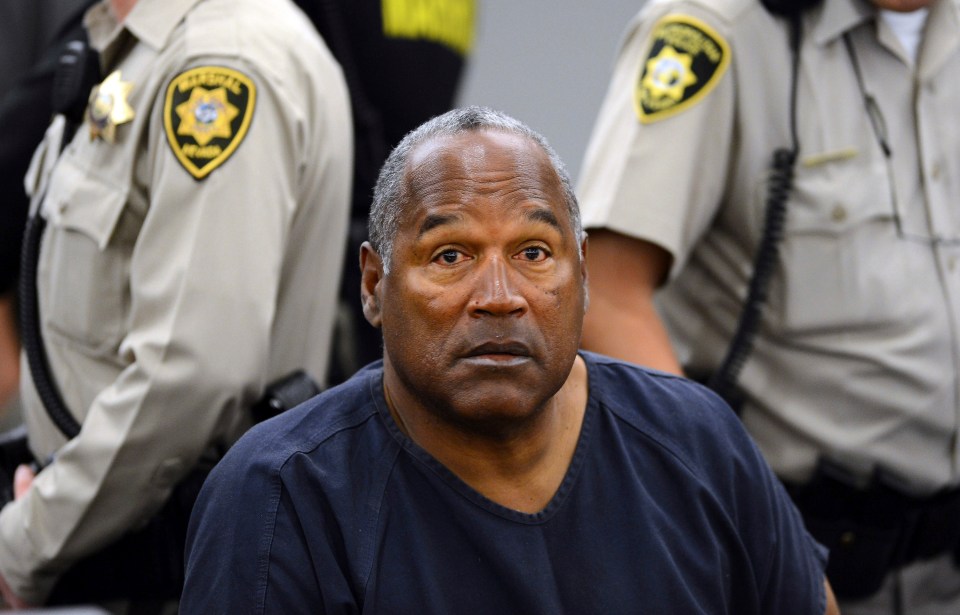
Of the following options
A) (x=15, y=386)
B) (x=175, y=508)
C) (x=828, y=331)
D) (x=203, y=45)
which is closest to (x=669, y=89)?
(x=828, y=331)

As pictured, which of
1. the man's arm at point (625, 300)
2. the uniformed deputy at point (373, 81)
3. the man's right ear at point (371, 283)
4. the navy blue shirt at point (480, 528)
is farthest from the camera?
the uniformed deputy at point (373, 81)

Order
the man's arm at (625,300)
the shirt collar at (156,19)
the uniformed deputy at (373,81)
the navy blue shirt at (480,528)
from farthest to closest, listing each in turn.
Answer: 1. the uniformed deputy at (373,81)
2. the man's arm at (625,300)
3. the shirt collar at (156,19)
4. the navy blue shirt at (480,528)

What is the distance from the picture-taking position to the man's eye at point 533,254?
4.72 feet

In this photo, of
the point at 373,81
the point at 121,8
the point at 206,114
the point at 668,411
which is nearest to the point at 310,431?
the point at 668,411

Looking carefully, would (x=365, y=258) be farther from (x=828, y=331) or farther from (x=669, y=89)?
(x=828, y=331)

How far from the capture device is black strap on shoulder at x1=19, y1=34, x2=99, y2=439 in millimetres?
1979

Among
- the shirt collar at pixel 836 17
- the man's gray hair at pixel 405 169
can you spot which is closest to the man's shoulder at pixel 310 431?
the man's gray hair at pixel 405 169

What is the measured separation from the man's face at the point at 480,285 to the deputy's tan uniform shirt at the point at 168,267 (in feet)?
1.48

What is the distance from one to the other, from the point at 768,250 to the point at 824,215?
11 cm

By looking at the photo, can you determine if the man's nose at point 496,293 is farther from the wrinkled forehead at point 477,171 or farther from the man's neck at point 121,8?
the man's neck at point 121,8

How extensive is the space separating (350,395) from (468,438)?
0.53 feet

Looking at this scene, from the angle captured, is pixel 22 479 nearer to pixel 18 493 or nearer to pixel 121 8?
pixel 18 493

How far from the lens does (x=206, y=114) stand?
185 cm

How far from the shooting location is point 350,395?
5.07 ft
